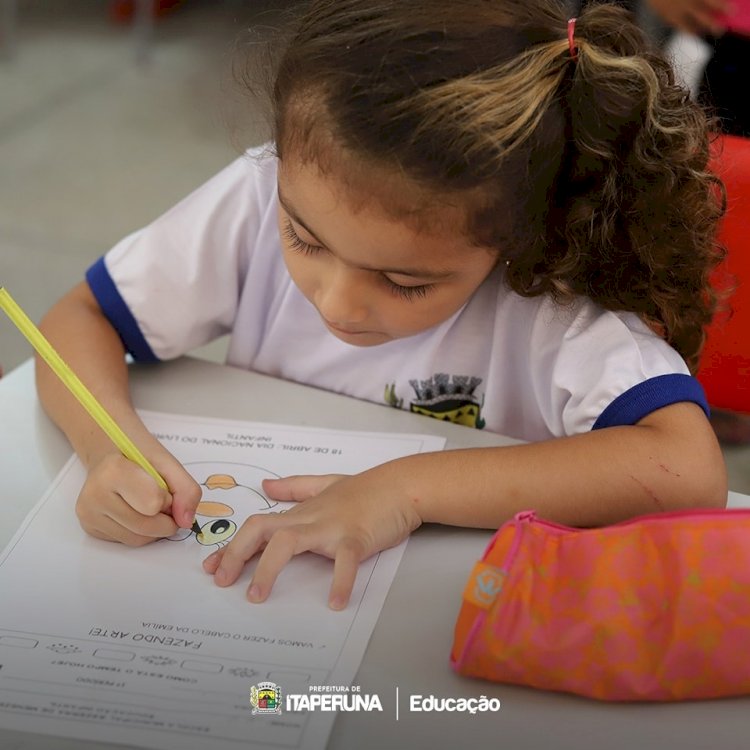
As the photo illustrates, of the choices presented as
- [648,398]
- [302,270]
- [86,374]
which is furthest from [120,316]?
[648,398]

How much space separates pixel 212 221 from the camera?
3.10 feet

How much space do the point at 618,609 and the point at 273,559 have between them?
0.22 m

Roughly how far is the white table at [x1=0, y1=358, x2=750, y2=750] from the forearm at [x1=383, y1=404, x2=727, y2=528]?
0.03m

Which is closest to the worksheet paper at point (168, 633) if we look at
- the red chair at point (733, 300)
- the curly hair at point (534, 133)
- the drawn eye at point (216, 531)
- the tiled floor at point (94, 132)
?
the drawn eye at point (216, 531)

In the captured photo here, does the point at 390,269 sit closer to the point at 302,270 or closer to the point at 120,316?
the point at 302,270

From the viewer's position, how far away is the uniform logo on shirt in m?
0.96

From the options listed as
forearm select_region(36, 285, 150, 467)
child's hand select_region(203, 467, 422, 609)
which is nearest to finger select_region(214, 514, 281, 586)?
child's hand select_region(203, 467, 422, 609)

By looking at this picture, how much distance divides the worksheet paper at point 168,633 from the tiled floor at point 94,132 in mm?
1014

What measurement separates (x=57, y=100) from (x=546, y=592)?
2728 mm

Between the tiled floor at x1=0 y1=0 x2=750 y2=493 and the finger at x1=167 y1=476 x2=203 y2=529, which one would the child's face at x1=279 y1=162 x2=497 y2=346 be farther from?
the tiled floor at x1=0 y1=0 x2=750 y2=493

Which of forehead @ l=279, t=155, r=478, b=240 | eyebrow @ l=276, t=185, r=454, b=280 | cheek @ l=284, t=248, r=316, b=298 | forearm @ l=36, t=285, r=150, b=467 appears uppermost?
forehead @ l=279, t=155, r=478, b=240

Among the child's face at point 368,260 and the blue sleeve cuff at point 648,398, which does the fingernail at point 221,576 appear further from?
the blue sleeve cuff at point 648,398

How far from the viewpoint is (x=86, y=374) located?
88 cm

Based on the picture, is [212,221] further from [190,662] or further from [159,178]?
[159,178]
